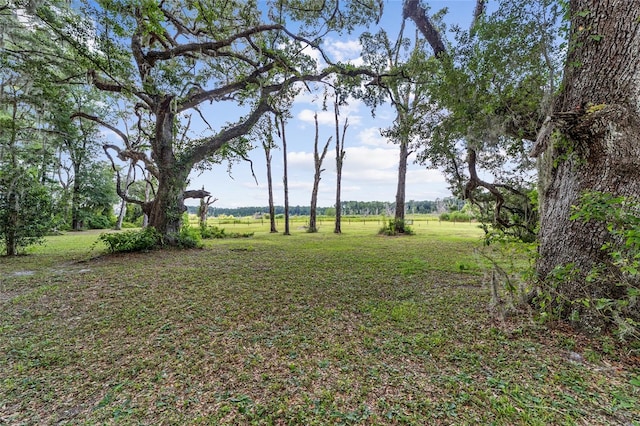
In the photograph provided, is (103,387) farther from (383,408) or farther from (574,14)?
(574,14)

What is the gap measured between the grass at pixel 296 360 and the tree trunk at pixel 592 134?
64cm

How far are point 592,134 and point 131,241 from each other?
340 inches

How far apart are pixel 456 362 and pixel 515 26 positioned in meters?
4.07

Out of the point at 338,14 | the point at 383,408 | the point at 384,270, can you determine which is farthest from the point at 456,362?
the point at 338,14

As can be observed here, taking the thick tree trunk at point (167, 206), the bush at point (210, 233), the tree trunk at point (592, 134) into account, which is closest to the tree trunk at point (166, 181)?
the thick tree trunk at point (167, 206)

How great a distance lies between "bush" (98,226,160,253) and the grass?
2.74 meters

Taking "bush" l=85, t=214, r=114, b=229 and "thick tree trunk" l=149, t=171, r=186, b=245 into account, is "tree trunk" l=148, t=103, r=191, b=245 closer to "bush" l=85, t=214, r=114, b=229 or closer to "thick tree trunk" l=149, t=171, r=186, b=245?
"thick tree trunk" l=149, t=171, r=186, b=245

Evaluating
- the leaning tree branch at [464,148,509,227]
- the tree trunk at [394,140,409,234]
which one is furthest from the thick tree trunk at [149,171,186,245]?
the tree trunk at [394,140,409,234]

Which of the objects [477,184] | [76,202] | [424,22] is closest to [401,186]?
[477,184]

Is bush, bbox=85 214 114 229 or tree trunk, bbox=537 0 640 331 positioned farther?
bush, bbox=85 214 114 229

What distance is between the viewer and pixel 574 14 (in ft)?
7.86

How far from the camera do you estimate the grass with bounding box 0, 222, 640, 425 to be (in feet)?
4.87

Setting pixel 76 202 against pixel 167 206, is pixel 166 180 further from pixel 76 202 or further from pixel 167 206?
pixel 76 202

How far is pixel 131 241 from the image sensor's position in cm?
667
